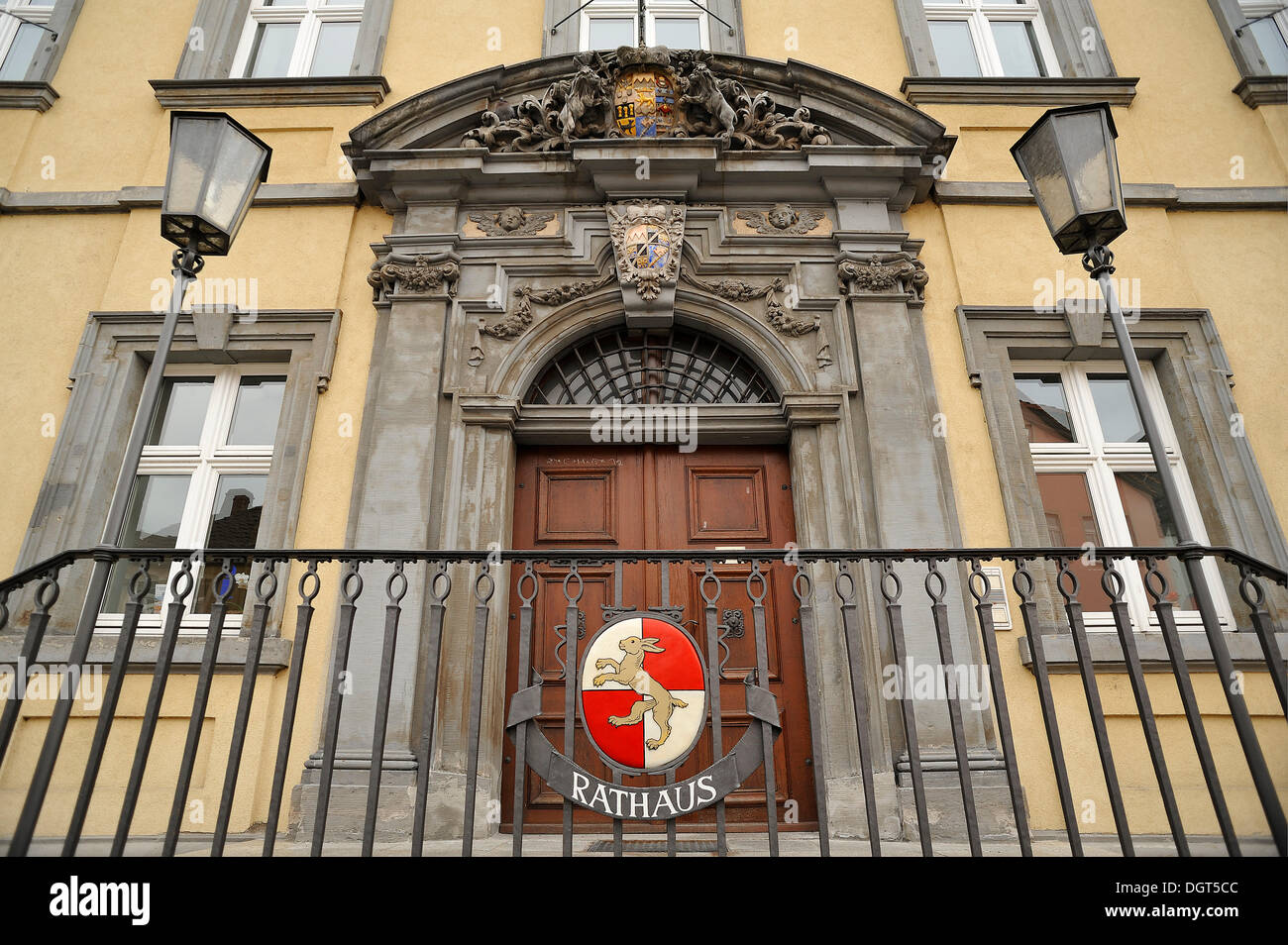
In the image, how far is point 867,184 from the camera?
5.94 m

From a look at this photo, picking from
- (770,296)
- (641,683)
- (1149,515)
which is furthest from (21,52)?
(1149,515)

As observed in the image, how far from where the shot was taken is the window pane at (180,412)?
577 cm

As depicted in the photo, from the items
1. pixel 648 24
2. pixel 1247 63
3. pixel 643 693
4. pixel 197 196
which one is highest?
pixel 648 24

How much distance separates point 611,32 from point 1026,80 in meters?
3.78

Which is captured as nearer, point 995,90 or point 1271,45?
point 995,90

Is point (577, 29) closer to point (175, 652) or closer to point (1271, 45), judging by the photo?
point (175, 652)

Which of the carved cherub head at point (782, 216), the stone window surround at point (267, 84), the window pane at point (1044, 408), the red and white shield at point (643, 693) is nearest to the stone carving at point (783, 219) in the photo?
the carved cherub head at point (782, 216)

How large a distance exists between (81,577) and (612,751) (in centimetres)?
449

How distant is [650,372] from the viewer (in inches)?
229

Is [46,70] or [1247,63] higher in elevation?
[46,70]

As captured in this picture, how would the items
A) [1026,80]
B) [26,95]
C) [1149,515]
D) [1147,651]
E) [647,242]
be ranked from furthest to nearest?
[26,95]
[1026,80]
[647,242]
[1149,515]
[1147,651]

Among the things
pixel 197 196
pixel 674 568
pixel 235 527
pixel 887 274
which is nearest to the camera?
pixel 197 196
